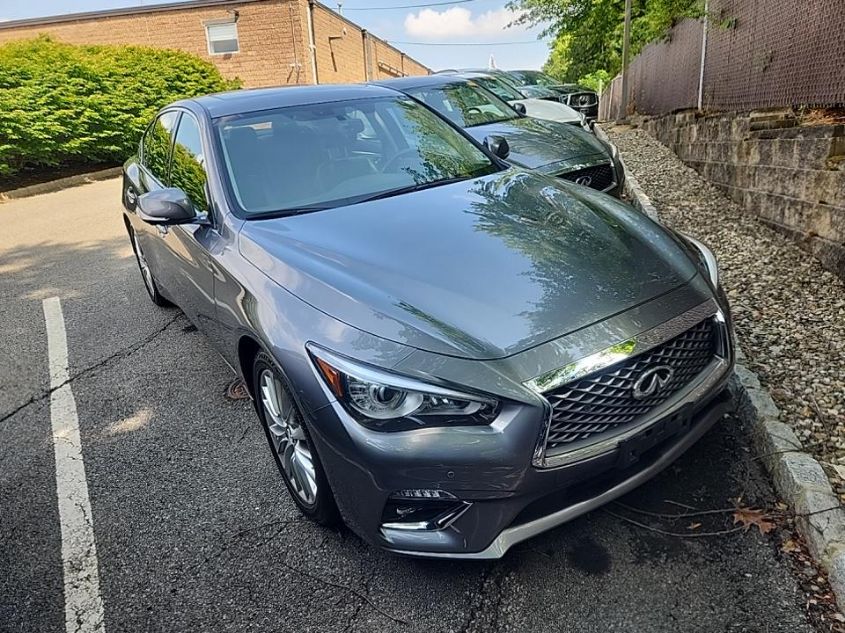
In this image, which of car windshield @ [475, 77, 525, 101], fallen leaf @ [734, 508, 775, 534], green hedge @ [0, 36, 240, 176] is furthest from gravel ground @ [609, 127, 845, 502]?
green hedge @ [0, 36, 240, 176]

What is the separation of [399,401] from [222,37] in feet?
79.8

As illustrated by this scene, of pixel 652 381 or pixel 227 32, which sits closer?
pixel 652 381

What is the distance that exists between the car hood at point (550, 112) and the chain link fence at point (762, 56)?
1.62 meters

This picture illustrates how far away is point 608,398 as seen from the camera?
203 centimetres

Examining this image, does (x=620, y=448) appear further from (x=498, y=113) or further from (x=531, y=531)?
(x=498, y=113)

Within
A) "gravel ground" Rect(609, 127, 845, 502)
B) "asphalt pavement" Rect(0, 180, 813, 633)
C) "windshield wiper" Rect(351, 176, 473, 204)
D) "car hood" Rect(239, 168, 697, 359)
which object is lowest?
"asphalt pavement" Rect(0, 180, 813, 633)

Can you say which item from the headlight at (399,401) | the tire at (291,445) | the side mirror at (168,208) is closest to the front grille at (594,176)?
the side mirror at (168,208)

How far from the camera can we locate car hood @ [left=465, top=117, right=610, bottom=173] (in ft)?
17.1

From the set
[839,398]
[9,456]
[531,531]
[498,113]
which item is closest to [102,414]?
[9,456]

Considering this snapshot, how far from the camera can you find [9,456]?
3375 millimetres

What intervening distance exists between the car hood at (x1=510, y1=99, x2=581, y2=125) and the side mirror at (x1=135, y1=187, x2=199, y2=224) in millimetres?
5233

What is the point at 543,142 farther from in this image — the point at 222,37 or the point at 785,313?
the point at 222,37

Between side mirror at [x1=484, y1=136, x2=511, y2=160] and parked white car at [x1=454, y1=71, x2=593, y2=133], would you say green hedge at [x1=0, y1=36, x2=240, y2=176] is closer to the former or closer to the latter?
parked white car at [x1=454, y1=71, x2=593, y2=133]

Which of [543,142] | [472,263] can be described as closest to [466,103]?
[543,142]
